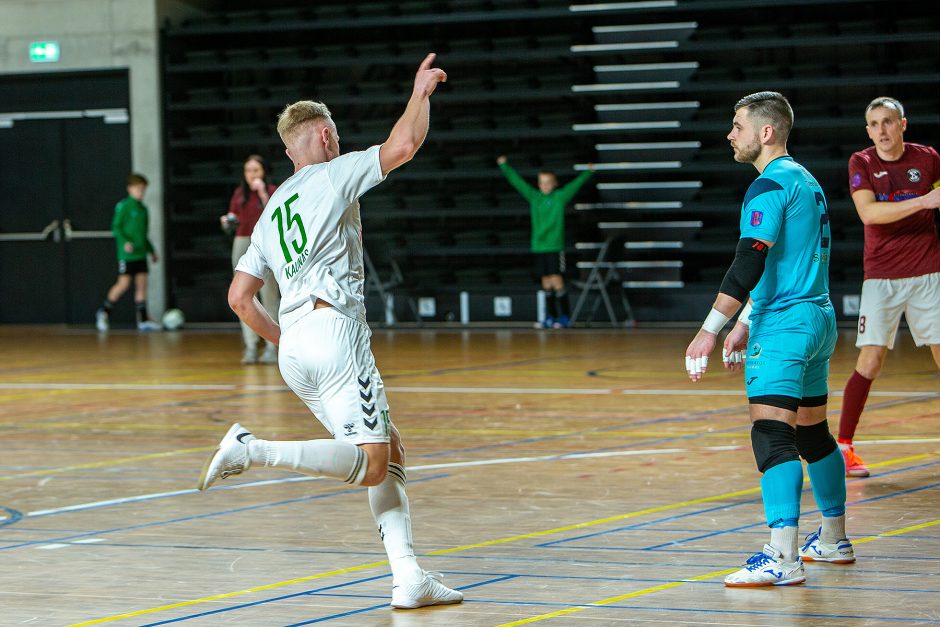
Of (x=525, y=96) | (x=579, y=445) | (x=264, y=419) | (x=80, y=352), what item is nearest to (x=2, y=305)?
(x=80, y=352)

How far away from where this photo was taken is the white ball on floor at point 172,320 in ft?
61.4

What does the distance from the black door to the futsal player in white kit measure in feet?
52.9

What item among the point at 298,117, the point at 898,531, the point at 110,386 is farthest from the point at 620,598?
the point at 110,386

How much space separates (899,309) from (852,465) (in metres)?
0.85

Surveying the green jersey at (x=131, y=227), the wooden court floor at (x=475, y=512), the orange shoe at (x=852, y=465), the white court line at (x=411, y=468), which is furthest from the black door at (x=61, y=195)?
the orange shoe at (x=852, y=465)

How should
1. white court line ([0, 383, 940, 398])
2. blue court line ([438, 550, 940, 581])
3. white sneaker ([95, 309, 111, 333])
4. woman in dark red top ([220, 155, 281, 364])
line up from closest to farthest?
blue court line ([438, 550, 940, 581]) < white court line ([0, 383, 940, 398]) < woman in dark red top ([220, 155, 281, 364]) < white sneaker ([95, 309, 111, 333])

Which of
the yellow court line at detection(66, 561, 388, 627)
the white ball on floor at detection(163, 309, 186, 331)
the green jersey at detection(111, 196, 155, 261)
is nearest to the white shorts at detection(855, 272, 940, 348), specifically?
the yellow court line at detection(66, 561, 388, 627)

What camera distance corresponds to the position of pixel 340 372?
13.2 feet

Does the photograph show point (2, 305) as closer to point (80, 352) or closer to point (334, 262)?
point (80, 352)

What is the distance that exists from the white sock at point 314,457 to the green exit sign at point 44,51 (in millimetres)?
16893

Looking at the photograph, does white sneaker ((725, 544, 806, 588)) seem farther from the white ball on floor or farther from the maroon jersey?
the white ball on floor

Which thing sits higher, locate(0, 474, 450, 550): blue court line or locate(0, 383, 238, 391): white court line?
locate(0, 474, 450, 550): blue court line

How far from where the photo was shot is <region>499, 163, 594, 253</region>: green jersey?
1703cm

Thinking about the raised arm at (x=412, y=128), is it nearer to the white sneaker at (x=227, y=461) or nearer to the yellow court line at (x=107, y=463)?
the white sneaker at (x=227, y=461)
